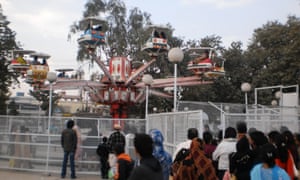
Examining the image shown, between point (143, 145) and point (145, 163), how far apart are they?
230 mm

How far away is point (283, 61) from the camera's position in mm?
30234

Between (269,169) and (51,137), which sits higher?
(269,169)

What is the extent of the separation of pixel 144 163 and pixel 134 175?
0.22 metres

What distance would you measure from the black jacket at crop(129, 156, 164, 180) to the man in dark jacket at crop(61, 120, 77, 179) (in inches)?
328

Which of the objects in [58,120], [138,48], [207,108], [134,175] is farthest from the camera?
[138,48]

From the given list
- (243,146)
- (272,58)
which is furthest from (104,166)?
(272,58)

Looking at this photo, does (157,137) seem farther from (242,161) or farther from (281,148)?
(281,148)

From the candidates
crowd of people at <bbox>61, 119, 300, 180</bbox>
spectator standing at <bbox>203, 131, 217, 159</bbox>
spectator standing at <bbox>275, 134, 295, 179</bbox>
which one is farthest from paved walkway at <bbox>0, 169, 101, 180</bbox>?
spectator standing at <bbox>275, 134, 295, 179</bbox>

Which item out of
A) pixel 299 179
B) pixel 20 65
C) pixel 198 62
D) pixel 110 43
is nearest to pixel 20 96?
pixel 110 43

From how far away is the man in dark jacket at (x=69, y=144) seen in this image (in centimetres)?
1236

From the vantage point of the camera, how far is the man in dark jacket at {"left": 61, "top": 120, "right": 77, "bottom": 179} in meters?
12.4

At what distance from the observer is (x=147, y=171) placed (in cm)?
418

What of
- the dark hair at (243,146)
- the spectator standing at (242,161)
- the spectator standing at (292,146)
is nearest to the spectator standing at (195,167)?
the spectator standing at (242,161)

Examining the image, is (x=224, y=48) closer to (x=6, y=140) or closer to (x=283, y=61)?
(x=283, y=61)
